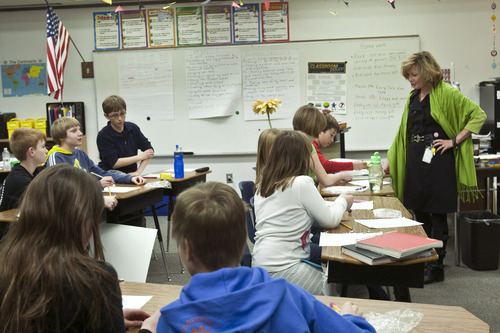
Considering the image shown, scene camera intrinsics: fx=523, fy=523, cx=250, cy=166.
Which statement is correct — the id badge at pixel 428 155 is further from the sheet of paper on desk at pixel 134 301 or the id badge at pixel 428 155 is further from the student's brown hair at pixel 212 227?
the student's brown hair at pixel 212 227

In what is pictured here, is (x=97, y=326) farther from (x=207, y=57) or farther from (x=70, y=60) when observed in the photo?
(x=70, y=60)

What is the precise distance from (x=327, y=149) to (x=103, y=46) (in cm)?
302

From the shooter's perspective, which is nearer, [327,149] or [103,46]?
[327,149]

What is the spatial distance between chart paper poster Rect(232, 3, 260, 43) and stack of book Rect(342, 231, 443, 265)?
175 inches

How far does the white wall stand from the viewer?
5840 millimetres

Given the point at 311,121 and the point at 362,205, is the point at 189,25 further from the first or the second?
the point at 362,205

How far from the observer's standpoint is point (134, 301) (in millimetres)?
1621

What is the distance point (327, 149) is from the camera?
16.8 ft

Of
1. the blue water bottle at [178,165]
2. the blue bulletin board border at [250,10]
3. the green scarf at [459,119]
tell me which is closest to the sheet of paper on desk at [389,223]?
the green scarf at [459,119]

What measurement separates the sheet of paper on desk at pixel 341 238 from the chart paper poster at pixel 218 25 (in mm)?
4254

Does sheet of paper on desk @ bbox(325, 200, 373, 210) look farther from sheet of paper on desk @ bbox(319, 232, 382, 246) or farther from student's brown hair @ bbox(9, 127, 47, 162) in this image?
student's brown hair @ bbox(9, 127, 47, 162)

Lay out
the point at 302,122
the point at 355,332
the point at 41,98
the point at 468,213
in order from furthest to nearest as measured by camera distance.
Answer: the point at 41,98 < the point at 468,213 < the point at 302,122 < the point at 355,332

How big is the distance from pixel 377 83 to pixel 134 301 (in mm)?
4856

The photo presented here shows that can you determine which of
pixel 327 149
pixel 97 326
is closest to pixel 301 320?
pixel 97 326
